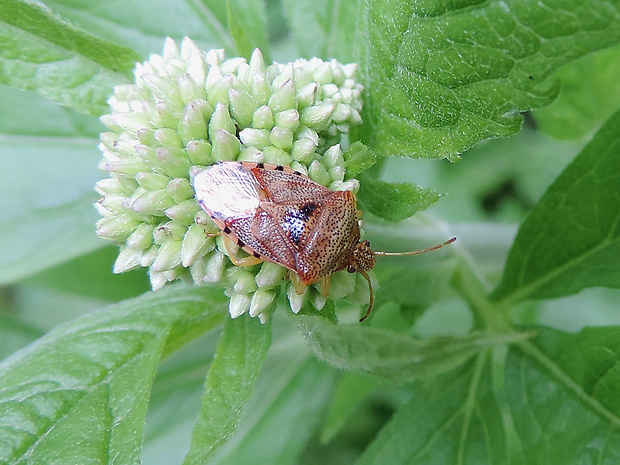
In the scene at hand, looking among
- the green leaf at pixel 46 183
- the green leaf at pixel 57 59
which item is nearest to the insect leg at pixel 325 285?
the green leaf at pixel 57 59

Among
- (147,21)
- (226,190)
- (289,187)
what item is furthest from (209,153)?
(147,21)

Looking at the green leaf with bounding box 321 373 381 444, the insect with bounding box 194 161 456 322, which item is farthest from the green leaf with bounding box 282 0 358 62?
the green leaf with bounding box 321 373 381 444

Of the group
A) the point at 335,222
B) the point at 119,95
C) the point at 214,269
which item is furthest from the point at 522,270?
the point at 119,95

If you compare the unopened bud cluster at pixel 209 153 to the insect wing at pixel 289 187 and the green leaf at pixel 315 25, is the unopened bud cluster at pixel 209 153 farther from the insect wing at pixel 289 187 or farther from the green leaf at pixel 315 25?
the green leaf at pixel 315 25

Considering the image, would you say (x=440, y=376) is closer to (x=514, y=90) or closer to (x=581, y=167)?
(x=581, y=167)

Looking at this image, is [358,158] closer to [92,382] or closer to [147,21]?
[92,382]

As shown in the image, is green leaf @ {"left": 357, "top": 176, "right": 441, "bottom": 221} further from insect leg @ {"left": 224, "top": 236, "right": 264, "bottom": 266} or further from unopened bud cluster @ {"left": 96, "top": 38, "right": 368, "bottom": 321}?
insect leg @ {"left": 224, "top": 236, "right": 264, "bottom": 266}

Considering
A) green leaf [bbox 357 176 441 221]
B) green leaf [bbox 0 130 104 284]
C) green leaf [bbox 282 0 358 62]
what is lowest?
green leaf [bbox 0 130 104 284]
